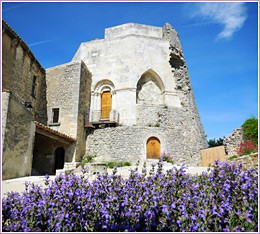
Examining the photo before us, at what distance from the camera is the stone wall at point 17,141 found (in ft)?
26.3

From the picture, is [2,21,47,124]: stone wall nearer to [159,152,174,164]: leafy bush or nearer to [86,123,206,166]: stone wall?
[86,123,206,166]: stone wall

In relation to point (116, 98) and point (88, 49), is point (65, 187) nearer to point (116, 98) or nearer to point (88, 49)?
point (116, 98)

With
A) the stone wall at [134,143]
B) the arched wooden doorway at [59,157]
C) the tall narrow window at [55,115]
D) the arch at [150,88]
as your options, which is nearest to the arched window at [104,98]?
the stone wall at [134,143]

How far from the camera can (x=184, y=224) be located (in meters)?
2.58

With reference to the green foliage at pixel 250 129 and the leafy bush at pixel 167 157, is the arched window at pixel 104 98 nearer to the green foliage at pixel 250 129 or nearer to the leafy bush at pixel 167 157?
the leafy bush at pixel 167 157

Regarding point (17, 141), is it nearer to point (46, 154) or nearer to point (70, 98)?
point (46, 154)

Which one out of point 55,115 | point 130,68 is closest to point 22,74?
point 55,115

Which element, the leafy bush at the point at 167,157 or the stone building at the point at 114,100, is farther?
the leafy bush at the point at 167,157

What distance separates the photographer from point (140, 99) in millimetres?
18250

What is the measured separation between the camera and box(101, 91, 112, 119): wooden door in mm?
18203

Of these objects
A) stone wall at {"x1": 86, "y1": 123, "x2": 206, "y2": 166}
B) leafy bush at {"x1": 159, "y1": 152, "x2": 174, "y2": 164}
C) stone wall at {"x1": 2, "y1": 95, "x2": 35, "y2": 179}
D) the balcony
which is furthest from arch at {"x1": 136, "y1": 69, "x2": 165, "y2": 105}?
stone wall at {"x1": 2, "y1": 95, "x2": 35, "y2": 179}

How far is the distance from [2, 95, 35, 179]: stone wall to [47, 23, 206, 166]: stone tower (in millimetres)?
7222

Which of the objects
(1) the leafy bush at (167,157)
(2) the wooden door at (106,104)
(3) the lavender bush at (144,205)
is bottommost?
(3) the lavender bush at (144,205)

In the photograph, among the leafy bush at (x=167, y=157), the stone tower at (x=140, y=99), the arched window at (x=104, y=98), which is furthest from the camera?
the arched window at (x=104, y=98)
